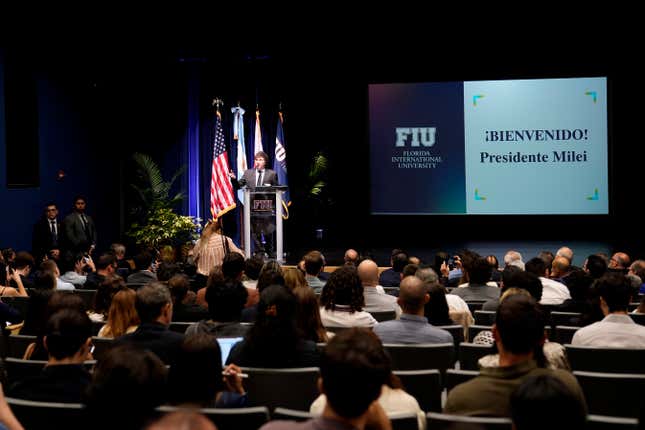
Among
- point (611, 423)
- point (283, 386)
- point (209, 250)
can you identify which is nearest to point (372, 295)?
point (283, 386)

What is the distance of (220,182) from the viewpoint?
13.3m

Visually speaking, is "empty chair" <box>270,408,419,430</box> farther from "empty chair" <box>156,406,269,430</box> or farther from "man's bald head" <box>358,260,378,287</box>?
"man's bald head" <box>358,260,378,287</box>

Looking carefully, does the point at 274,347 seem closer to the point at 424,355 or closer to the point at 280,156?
the point at 424,355

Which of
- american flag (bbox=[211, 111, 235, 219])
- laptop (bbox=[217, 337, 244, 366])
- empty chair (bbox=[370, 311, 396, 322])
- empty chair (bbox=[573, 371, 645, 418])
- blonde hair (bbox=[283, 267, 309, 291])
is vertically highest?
american flag (bbox=[211, 111, 235, 219])

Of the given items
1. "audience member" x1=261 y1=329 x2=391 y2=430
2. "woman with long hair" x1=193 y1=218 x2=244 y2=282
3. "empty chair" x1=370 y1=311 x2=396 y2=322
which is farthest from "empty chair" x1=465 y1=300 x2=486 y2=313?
"audience member" x1=261 y1=329 x2=391 y2=430

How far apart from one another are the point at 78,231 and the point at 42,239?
1.61ft

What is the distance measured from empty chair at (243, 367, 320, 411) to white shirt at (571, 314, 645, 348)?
175 cm

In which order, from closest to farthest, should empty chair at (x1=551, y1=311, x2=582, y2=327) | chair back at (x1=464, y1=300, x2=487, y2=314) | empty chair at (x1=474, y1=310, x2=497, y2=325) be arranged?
empty chair at (x1=474, y1=310, x2=497, y2=325), empty chair at (x1=551, y1=311, x2=582, y2=327), chair back at (x1=464, y1=300, x2=487, y2=314)

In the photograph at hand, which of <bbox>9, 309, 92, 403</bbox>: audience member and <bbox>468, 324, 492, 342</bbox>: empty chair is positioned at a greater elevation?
<bbox>9, 309, 92, 403</bbox>: audience member

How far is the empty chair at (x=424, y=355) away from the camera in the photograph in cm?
441

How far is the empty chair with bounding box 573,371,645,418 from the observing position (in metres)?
3.69

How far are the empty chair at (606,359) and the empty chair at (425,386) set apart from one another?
900 mm

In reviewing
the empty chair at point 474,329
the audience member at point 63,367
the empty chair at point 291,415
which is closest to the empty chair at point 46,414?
the audience member at point 63,367

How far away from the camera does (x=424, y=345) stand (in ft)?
14.5
